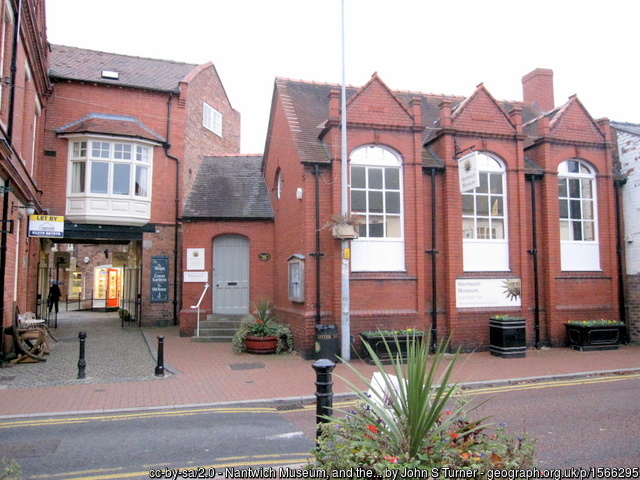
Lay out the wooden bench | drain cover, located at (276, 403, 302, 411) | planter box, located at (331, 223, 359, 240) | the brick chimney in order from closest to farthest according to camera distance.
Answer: drain cover, located at (276, 403, 302, 411) < the wooden bench < planter box, located at (331, 223, 359, 240) < the brick chimney

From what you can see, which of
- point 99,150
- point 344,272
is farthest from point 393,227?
point 99,150

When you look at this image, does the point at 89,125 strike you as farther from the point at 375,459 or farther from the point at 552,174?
the point at 375,459

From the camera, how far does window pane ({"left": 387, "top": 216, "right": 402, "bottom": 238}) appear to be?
1310 centimetres

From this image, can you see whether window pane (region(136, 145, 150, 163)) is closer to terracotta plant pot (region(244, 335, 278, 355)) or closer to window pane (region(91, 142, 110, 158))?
window pane (region(91, 142, 110, 158))

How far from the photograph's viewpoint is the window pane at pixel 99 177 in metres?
17.6

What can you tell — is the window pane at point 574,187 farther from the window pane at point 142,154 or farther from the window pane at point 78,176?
the window pane at point 78,176

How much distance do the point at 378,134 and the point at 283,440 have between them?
9.06m

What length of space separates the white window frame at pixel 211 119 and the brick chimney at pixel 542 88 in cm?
1361

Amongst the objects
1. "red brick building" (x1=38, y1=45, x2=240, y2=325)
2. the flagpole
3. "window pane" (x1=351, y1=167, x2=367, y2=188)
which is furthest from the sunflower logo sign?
"red brick building" (x1=38, y1=45, x2=240, y2=325)

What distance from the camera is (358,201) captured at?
43.0ft

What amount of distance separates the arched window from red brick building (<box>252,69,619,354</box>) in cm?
3

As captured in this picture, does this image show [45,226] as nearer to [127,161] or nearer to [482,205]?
[127,161]

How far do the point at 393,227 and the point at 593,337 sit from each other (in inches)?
241

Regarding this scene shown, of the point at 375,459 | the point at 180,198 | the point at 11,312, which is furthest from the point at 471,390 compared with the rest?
the point at 180,198
